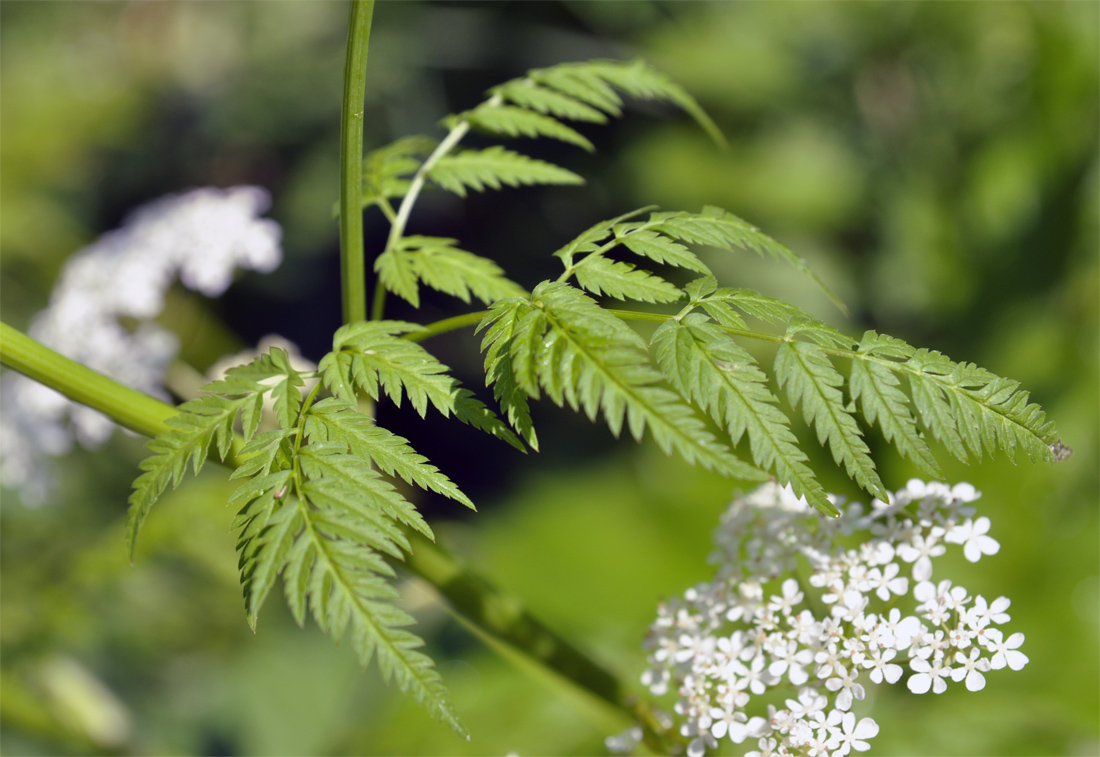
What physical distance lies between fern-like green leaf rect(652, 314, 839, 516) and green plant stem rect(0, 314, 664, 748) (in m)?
0.22

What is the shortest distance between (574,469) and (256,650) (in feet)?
4.20

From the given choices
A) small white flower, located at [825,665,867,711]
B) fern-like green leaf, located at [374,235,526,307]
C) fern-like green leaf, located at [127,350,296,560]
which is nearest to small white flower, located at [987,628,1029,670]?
small white flower, located at [825,665,867,711]

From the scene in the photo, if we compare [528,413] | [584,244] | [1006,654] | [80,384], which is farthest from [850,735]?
[80,384]

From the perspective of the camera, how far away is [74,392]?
2.66ft

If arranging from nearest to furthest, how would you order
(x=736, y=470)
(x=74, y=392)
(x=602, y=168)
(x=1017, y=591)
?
(x=736, y=470), (x=74, y=392), (x=1017, y=591), (x=602, y=168)

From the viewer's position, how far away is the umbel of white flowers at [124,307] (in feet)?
4.72

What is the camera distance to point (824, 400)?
68cm

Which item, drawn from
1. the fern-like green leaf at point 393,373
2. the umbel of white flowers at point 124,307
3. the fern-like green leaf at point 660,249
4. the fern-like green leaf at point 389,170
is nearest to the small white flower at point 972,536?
the fern-like green leaf at point 660,249

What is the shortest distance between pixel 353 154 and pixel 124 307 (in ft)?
3.18

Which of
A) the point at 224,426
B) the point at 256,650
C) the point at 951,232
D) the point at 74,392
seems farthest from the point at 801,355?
the point at 951,232

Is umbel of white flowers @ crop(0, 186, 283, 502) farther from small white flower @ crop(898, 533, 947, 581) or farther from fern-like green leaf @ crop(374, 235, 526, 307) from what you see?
small white flower @ crop(898, 533, 947, 581)

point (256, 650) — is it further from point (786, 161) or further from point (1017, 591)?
point (786, 161)

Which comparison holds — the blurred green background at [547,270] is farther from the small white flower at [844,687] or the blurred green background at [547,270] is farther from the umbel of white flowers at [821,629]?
the small white flower at [844,687]

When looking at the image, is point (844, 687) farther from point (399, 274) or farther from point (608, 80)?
point (608, 80)
